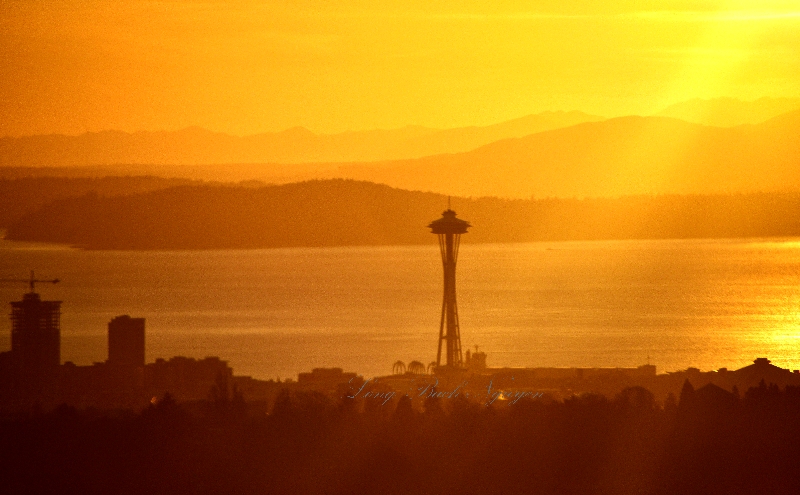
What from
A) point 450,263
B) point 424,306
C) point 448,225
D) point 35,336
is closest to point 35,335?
point 35,336

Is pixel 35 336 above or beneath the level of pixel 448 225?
beneath

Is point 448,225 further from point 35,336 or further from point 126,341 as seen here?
point 35,336

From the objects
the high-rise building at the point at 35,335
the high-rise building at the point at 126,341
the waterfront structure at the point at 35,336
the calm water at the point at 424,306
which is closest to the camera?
the waterfront structure at the point at 35,336

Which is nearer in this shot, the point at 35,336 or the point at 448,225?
the point at 448,225

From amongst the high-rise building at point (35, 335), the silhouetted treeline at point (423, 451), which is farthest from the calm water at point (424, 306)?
the silhouetted treeline at point (423, 451)

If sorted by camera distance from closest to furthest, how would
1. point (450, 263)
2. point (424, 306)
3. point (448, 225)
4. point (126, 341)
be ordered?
point (448, 225)
point (450, 263)
point (126, 341)
point (424, 306)

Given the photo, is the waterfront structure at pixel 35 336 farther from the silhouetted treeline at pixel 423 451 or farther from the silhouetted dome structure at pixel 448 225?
the silhouetted treeline at pixel 423 451

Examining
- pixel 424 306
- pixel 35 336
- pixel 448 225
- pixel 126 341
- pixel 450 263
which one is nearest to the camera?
pixel 448 225

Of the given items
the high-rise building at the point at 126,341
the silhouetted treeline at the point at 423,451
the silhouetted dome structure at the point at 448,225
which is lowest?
the silhouetted treeline at the point at 423,451
